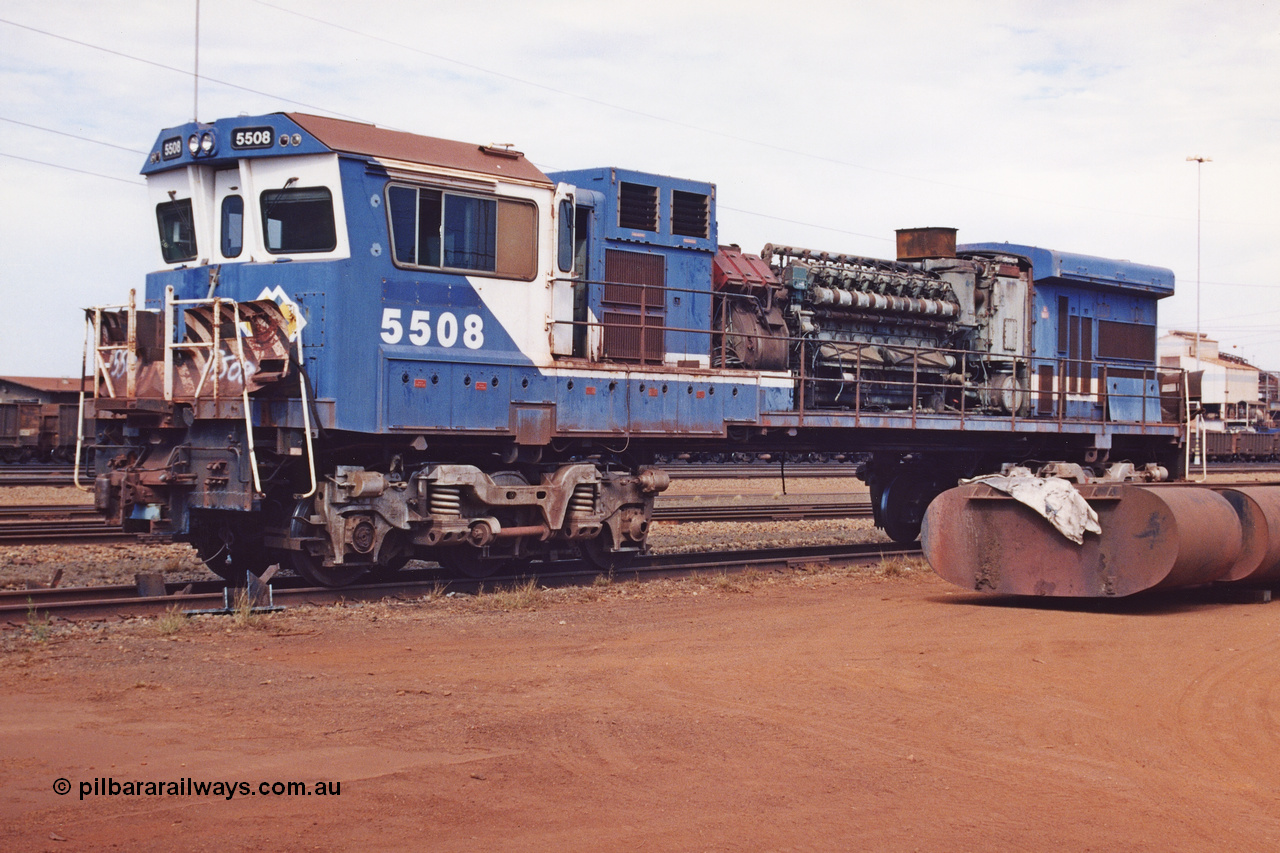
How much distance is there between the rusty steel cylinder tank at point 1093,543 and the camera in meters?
10.9

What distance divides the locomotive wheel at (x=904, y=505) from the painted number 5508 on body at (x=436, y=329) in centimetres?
836

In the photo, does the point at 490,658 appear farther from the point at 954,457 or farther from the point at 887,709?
the point at 954,457

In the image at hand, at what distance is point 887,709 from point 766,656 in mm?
1692

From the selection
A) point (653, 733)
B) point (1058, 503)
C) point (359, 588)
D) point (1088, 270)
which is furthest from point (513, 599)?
point (1088, 270)

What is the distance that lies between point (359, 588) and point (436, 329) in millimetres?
2619

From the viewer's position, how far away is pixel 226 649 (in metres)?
8.96

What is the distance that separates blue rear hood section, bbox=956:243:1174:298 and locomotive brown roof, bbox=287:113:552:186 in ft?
29.6

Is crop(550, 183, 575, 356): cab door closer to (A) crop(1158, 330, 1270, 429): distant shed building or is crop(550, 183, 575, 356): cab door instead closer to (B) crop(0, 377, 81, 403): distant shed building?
(B) crop(0, 377, 81, 403): distant shed building

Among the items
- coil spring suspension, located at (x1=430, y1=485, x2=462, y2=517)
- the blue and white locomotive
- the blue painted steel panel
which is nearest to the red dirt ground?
coil spring suspension, located at (x1=430, y1=485, x2=462, y2=517)

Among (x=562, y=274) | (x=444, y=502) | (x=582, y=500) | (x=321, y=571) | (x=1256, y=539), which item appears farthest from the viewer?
(x=582, y=500)

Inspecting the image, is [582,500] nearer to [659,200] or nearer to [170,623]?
[659,200]

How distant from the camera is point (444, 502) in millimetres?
11469

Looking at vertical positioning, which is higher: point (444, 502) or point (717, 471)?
point (444, 502)

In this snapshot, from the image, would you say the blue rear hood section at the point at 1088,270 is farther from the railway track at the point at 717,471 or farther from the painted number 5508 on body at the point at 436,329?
the painted number 5508 on body at the point at 436,329
